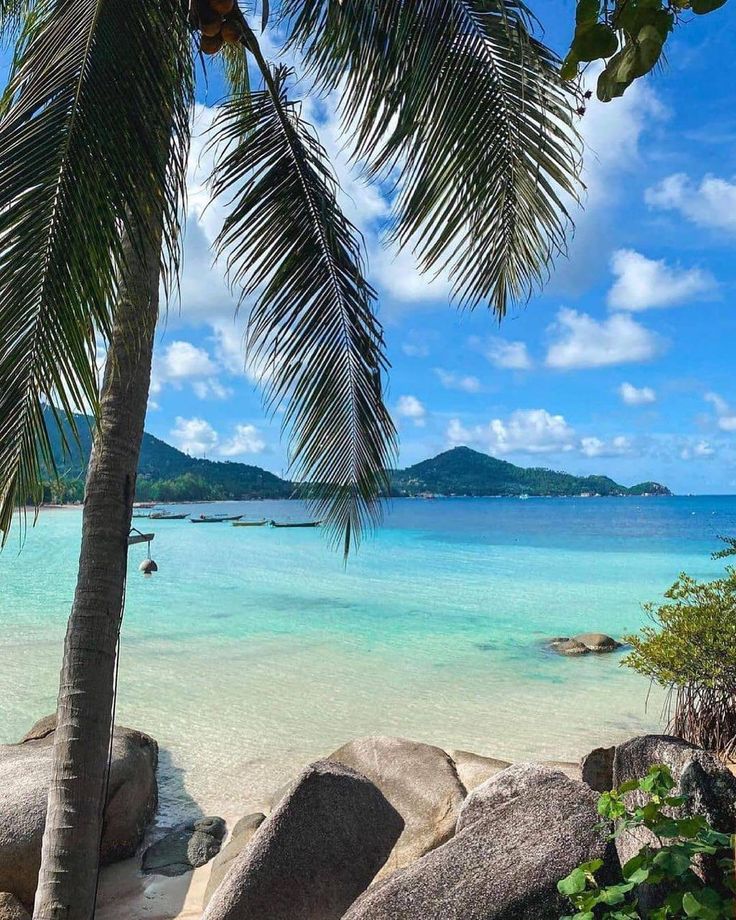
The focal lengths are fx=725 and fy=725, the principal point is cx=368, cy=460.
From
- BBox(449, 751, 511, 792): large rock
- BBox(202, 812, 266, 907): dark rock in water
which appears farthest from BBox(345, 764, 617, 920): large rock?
BBox(449, 751, 511, 792): large rock

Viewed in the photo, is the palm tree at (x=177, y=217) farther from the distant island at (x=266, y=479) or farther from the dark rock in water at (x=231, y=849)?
the distant island at (x=266, y=479)

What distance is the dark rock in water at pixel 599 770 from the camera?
4.20 metres

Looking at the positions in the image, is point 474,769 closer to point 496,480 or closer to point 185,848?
point 185,848

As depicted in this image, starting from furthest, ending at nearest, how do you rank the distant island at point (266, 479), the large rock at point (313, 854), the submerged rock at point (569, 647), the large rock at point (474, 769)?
the distant island at point (266, 479)
the submerged rock at point (569, 647)
the large rock at point (474, 769)
the large rock at point (313, 854)

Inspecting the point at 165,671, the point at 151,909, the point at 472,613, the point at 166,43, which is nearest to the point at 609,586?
the point at 472,613

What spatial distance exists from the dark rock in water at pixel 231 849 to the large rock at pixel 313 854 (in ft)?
2.79

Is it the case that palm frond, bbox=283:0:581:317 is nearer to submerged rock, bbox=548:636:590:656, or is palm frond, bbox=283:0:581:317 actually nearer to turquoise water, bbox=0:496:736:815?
turquoise water, bbox=0:496:736:815

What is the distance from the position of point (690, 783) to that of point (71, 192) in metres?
3.08

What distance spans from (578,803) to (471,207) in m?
2.99

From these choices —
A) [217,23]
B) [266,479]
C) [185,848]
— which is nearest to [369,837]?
[185,848]

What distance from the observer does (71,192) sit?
98.2 inches

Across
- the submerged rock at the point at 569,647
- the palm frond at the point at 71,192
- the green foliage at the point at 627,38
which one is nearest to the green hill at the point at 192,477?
the submerged rock at the point at 569,647

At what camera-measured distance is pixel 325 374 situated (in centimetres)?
448

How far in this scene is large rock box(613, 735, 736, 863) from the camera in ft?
8.66
